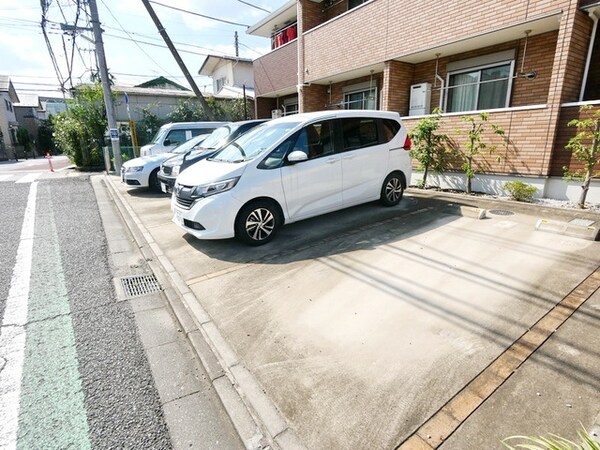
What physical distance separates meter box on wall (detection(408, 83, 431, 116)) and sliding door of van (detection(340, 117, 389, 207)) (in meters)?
4.21

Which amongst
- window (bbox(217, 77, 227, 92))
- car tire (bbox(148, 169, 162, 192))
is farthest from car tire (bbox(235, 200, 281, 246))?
window (bbox(217, 77, 227, 92))

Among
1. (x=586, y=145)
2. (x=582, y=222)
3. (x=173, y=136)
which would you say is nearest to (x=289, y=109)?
(x=173, y=136)

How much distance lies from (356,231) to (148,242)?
10.8ft

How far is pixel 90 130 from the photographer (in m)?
14.5

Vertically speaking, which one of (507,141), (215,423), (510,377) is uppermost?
(507,141)

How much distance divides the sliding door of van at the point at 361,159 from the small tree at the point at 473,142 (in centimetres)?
243

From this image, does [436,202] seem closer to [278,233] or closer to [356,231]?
[356,231]

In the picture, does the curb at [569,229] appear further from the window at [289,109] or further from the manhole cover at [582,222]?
the window at [289,109]

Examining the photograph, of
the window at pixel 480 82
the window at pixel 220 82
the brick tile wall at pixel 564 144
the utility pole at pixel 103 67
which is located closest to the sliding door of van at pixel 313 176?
the brick tile wall at pixel 564 144

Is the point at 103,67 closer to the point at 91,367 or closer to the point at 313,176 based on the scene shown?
the point at 313,176

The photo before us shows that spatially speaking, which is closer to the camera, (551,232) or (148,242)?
(551,232)

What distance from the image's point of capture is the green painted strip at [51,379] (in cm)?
196

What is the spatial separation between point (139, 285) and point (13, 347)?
4.22 ft

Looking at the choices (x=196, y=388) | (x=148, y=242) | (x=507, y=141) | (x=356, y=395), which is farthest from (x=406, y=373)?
(x=507, y=141)
